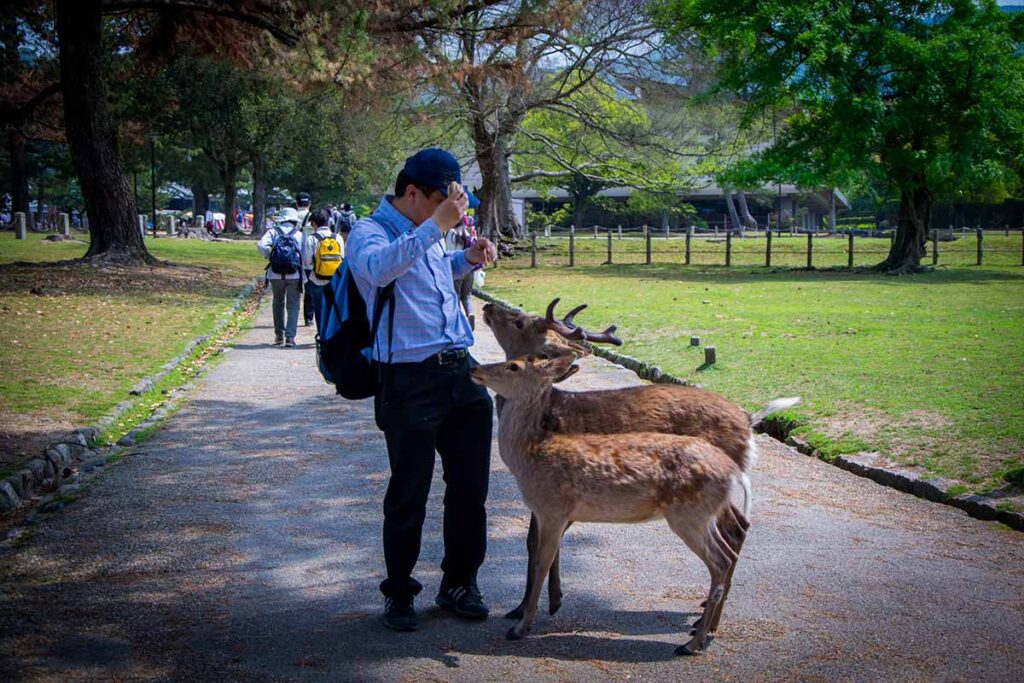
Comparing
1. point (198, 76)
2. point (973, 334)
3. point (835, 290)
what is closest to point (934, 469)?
point (973, 334)

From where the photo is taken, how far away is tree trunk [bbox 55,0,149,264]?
2309 centimetres

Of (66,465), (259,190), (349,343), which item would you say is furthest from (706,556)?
(259,190)

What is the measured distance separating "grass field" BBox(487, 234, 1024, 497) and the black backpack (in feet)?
15.6

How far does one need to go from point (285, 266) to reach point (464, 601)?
34.2 feet

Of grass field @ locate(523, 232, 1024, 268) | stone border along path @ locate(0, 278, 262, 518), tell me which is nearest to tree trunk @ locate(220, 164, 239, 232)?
grass field @ locate(523, 232, 1024, 268)

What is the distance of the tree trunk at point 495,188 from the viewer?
3547cm

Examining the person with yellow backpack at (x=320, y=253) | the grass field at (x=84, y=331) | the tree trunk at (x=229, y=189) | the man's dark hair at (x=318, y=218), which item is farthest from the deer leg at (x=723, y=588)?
the tree trunk at (x=229, y=189)

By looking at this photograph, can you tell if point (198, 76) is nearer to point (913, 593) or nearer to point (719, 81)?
point (719, 81)

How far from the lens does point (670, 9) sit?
32750mm

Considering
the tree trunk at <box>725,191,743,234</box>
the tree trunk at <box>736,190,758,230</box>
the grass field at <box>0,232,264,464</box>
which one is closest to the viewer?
the grass field at <box>0,232,264,464</box>

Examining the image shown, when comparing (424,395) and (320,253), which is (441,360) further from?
(320,253)

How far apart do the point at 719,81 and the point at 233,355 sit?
22.3m

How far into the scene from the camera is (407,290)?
467 cm

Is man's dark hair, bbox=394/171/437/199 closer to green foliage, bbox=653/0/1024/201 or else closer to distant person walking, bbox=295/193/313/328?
distant person walking, bbox=295/193/313/328
